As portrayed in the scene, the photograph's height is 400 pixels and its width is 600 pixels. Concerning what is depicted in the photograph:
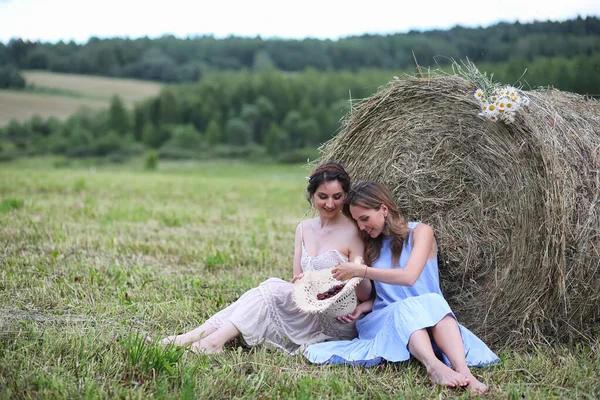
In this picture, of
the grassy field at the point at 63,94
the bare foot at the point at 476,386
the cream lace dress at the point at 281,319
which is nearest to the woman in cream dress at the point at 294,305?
the cream lace dress at the point at 281,319

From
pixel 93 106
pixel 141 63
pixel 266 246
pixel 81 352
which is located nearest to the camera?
pixel 81 352

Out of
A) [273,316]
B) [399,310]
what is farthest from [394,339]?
[273,316]

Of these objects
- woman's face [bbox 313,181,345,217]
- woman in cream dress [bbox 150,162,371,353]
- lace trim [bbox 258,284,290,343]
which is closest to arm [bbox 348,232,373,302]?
woman in cream dress [bbox 150,162,371,353]

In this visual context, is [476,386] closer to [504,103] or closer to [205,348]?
[205,348]

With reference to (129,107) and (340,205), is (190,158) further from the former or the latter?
(340,205)

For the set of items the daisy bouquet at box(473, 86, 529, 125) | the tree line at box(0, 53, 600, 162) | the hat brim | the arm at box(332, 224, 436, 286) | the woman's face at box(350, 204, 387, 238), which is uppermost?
the daisy bouquet at box(473, 86, 529, 125)

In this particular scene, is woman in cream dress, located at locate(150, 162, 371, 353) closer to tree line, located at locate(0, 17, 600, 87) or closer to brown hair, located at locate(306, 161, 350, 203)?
brown hair, located at locate(306, 161, 350, 203)

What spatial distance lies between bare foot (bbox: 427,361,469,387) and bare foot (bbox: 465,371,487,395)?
3 centimetres

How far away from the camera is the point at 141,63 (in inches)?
2263

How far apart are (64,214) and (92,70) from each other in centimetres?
4827

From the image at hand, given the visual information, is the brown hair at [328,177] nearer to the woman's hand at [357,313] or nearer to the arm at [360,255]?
the arm at [360,255]

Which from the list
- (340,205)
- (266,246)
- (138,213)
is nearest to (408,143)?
(340,205)

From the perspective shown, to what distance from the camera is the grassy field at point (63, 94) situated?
39438 mm

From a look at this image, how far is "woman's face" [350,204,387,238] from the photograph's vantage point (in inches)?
163
